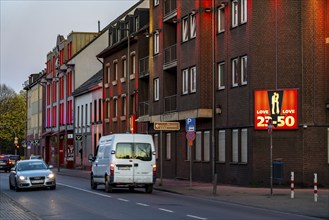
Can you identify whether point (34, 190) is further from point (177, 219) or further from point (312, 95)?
point (177, 219)

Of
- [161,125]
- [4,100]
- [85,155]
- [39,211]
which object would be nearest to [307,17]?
[161,125]

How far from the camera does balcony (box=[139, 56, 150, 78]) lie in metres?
53.8

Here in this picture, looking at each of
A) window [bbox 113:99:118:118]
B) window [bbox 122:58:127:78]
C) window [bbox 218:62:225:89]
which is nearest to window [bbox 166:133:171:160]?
window [bbox 218:62:225:89]

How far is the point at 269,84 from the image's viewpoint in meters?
35.7

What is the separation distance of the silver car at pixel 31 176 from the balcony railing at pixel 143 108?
65.7ft

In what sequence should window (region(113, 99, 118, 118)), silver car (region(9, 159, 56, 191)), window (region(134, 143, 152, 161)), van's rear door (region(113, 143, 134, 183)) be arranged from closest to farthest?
van's rear door (region(113, 143, 134, 183)) → window (region(134, 143, 152, 161)) → silver car (region(9, 159, 56, 191)) → window (region(113, 99, 118, 118))

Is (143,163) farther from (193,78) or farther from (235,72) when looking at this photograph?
(193,78)

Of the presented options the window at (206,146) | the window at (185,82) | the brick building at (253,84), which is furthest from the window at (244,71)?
the window at (185,82)

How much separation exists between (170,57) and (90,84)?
2851cm

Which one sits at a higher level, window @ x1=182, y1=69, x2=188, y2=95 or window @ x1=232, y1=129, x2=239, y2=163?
window @ x1=182, y1=69, x2=188, y2=95

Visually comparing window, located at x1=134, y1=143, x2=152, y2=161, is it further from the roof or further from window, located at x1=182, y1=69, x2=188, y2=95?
the roof

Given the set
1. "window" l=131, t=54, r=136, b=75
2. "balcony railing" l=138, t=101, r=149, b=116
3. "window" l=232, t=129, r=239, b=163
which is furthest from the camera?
"window" l=131, t=54, r=136, b=75

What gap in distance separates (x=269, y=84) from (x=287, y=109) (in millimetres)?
1477

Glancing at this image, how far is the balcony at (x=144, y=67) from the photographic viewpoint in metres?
53.8
